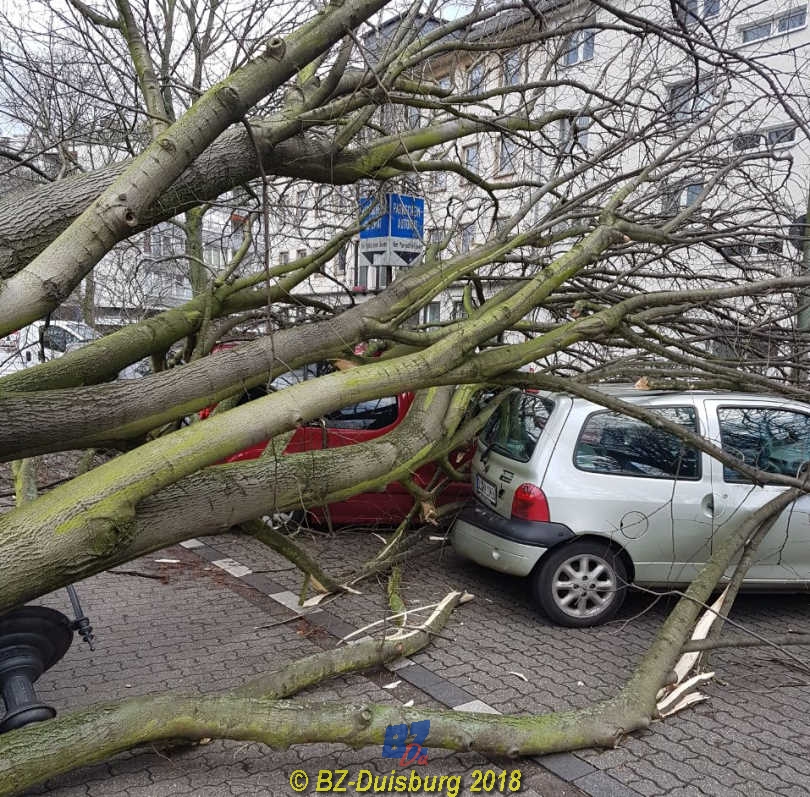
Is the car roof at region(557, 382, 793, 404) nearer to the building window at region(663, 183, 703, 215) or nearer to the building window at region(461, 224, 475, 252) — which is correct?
the building window at region(461, 224, 475, 252)

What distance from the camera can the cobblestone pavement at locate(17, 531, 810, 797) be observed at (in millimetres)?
3621

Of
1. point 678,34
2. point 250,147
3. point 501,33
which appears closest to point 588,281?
point 501,33

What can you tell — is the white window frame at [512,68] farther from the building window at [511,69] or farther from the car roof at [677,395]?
the car roof at [677,395]

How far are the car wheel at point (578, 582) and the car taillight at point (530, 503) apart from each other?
0.29 m

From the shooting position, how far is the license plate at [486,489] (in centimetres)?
595

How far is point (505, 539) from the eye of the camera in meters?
5.59

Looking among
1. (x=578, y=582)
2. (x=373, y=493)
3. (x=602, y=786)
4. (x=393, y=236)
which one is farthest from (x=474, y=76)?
(x=602, y=786)

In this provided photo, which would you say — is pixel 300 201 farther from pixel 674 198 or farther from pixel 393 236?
pixel 674 198

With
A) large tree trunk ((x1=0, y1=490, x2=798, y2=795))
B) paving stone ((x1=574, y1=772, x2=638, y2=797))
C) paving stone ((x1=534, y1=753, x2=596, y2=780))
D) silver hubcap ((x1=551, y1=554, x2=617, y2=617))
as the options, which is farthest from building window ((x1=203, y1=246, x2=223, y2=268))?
paving stone ((x1=574, y1=772, x2=638, y2=797))

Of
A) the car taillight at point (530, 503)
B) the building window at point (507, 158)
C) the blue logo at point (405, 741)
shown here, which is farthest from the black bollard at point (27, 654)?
the building window at point (507, 158)

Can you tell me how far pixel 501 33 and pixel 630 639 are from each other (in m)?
5.07

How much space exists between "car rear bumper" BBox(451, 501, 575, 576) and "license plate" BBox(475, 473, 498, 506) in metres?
0.08

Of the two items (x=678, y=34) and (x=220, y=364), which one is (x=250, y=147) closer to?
(x=220, y=364)

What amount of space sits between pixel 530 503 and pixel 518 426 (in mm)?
814
